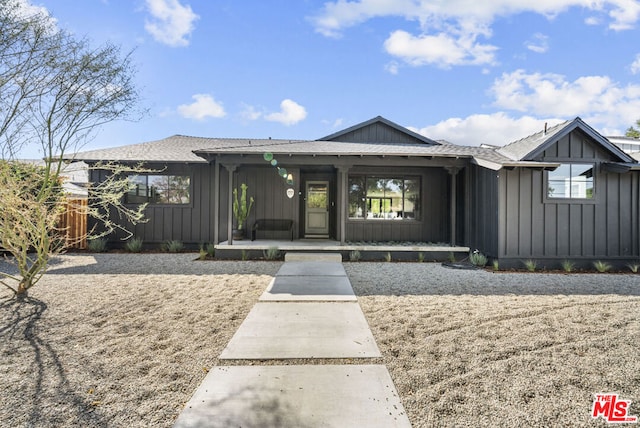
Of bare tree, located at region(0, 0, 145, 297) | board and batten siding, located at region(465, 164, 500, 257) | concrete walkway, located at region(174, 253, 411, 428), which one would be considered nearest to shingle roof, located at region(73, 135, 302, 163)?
bare tree, located at region(0, 0, 145, 297)

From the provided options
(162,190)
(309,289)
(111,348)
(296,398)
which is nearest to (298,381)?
(296,398)

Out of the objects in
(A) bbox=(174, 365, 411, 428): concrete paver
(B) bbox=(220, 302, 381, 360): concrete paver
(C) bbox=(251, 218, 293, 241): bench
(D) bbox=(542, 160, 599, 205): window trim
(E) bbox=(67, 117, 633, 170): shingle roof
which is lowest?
(B) bbox=(220, 302, 381, 360): concrete paver

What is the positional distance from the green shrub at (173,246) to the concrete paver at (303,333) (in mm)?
5583

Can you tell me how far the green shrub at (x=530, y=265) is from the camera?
6.69 m

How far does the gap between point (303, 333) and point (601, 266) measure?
7.33 meters

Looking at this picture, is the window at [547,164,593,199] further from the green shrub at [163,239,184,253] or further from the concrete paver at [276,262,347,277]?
the green shrub at [163,239,184,253]

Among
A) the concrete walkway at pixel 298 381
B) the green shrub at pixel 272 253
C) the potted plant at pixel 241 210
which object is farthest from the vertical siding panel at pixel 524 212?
the potted plant at pixel 241 210

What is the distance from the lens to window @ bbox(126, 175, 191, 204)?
9016mm

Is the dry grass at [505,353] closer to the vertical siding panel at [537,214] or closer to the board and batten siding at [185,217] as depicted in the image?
the vertical siding panel at [537,214]

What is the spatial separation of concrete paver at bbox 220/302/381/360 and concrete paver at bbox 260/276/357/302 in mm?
268

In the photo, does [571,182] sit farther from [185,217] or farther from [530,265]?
[185,217]

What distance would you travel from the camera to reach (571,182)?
696 centimetres

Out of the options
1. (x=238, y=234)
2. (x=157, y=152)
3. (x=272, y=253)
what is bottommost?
(x=272, y=253)

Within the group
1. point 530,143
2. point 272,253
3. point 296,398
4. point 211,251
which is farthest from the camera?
point 211,251
